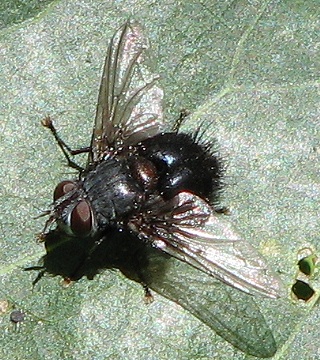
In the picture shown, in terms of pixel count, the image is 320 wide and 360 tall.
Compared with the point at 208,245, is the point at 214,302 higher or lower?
lower

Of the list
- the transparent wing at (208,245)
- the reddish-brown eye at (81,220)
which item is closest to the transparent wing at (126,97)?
the reddish-brown eye at (81,220)

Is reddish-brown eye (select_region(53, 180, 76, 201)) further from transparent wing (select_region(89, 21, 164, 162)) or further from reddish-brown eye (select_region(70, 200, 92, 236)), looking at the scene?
transparent wing (select_region(89, 21, 164, 162))

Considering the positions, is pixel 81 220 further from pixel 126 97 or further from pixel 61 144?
pixel 126 97

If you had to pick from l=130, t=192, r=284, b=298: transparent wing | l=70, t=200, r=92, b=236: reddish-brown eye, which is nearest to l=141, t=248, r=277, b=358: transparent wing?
l=130, t=192, r=284, b=298: transparent wing

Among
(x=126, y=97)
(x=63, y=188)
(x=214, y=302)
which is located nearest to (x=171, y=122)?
(x=126, y=97)

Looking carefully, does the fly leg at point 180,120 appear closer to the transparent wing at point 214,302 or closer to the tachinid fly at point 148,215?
the tachinid fly at point 148,215

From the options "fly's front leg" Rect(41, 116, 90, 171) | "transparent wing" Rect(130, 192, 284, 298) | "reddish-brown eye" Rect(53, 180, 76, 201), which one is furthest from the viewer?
"fly's front leg" Rect(41, 116, 90, 171)
